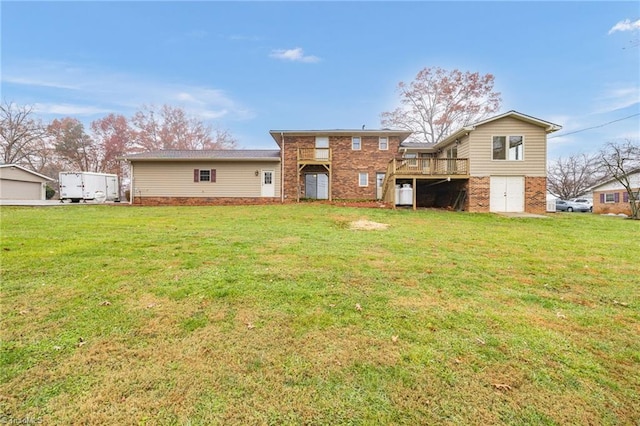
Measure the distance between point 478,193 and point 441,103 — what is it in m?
16.5

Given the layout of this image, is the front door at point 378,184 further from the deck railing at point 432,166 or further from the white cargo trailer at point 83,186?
the white cargo trailer at point 83,186

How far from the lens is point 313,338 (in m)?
2.75

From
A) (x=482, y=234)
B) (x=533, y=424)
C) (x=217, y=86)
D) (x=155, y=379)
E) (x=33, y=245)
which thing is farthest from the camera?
(x=217, y=86)

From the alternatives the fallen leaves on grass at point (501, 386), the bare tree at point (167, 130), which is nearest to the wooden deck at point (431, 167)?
the fallen leaves on grass at point (501, 386)


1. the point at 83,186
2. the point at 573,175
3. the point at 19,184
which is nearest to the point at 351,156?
the point at 83,186

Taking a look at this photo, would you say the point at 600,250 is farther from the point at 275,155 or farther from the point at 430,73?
the point at 430,73

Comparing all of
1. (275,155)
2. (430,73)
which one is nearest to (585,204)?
(430,73)

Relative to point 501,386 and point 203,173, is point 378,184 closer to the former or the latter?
point 203,173

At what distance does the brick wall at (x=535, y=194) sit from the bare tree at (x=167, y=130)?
1234 inches

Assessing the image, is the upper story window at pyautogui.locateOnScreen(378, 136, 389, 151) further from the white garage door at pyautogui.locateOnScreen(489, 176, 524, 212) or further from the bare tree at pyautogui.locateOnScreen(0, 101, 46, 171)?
the bare tree at pyautogui.locateOnScreen(0, 101, 46, 171)

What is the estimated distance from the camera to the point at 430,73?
28688 mm

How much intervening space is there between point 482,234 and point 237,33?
19733 mm

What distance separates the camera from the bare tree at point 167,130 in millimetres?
33406

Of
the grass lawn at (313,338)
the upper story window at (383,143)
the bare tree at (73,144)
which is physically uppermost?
the bare tree at (73,144)
